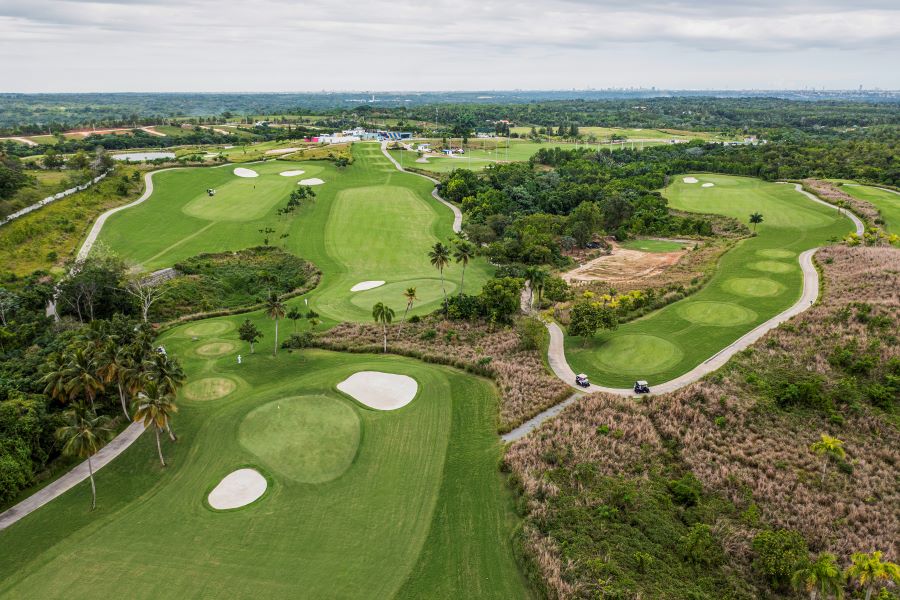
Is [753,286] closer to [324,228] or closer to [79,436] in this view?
[324,228]

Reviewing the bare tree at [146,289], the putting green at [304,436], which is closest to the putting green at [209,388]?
the putting green at [304,436]

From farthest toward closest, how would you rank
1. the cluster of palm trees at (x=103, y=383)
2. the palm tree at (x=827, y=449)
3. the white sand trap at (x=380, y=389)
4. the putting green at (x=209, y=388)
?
the putting green at (x=209, y=388) < the white sand trap at (x=380, y=389) < the palm tree at (x=827, y=449) < the cluster of palm trees at (x=103, y=383)

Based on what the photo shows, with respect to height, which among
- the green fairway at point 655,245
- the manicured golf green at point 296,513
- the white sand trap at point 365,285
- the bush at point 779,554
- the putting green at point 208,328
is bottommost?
the manicured golf green at point 296,513

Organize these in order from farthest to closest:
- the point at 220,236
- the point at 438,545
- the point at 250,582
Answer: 1. the point at 220,236
2. the point at 438,545
3. the point at 250,582

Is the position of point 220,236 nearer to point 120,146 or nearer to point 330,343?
point 330,343

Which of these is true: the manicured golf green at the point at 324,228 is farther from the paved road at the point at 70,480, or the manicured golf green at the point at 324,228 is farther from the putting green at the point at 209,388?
the paved road at the point at 70,480

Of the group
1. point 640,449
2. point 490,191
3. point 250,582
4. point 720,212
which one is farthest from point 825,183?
point 250,582

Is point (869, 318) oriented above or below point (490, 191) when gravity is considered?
below
